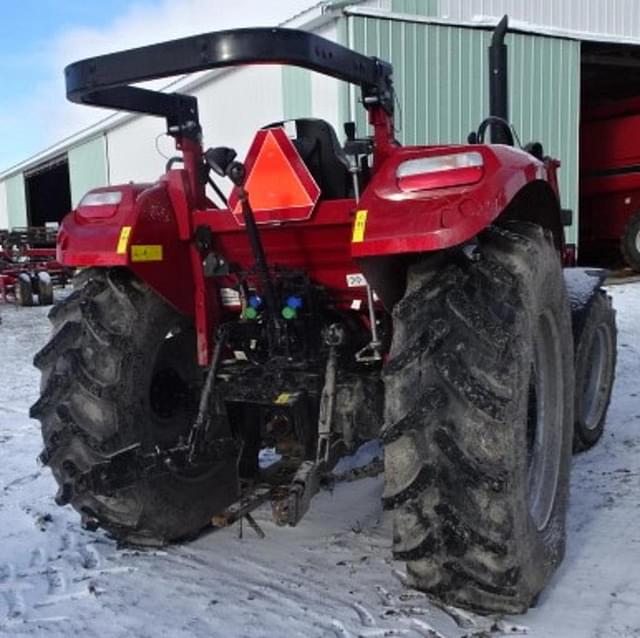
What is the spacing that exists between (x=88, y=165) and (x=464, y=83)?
13.8 m

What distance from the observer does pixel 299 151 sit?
3.13 m

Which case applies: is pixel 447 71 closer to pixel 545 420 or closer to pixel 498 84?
pixel 498 84

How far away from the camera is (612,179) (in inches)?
560

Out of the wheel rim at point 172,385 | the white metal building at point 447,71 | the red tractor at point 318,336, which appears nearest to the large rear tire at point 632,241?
the white metal building at point 447,71

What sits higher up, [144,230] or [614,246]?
[144,230]

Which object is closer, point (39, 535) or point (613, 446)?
point (39, 535)

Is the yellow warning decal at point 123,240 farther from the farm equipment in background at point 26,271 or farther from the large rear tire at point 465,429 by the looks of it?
the farm equipment in background at point 26,271

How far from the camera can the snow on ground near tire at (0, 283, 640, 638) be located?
2512 mm

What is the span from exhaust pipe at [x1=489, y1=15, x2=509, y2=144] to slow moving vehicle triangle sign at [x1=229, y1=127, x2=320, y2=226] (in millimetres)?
1590

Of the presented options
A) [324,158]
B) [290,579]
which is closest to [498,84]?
[324,158]

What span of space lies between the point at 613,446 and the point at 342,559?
6.85 ft

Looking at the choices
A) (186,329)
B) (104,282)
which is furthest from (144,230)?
(186,329)

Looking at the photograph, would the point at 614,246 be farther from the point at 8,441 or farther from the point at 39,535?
the point at 39,535

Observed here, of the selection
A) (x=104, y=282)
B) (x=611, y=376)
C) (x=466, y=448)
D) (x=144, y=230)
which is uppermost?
(x=144, y=230)
